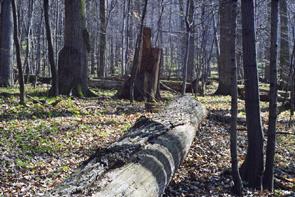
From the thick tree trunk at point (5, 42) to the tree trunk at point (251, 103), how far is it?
41.0 ft

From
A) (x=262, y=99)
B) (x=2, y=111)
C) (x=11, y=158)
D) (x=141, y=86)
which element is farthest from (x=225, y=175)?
(x=262, y=99)

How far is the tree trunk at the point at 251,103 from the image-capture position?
718 centimetres

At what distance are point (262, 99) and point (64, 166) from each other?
43.8 feet

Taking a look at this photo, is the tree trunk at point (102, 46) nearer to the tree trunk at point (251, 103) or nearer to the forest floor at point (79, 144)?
the forest floor at point (79, 144)

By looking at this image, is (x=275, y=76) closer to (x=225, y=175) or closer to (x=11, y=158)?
(x=225, y=175)

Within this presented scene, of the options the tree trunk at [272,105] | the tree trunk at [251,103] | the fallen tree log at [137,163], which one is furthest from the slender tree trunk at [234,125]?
the fallen tree log at [137,163]

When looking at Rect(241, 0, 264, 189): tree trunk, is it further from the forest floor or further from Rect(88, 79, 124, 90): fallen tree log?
Rect(88, 79, 124, 90): fallen tree log

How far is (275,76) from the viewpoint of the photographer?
7227 millimetres

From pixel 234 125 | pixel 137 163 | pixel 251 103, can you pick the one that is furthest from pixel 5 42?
pixel 137 163

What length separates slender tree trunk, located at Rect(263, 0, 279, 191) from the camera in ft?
23.7

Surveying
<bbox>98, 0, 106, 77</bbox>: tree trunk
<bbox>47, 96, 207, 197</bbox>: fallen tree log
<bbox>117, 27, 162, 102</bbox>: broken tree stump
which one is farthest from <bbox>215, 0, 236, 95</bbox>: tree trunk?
<bbox>47, 96, 207, 197</bbox>: fallen tree log

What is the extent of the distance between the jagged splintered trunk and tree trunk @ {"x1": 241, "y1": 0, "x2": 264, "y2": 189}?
872 cm

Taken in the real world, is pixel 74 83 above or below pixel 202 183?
above

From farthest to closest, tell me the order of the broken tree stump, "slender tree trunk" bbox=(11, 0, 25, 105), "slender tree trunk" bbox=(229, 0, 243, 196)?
the broken tree stump, "slender tree trunk" bbox=(11, 0, 25, 105), "slender tree trunk" bbox=(229, 0, 243, 196)
